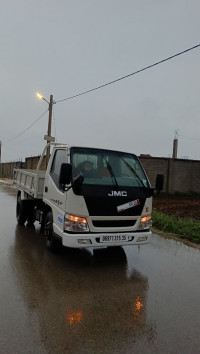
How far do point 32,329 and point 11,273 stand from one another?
5.91 feet

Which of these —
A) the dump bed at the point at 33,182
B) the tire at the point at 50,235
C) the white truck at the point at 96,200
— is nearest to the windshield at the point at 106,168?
the white truck at the point at 96,200

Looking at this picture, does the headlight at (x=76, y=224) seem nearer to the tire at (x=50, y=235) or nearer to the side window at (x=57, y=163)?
the tire at (x=50, y=235)

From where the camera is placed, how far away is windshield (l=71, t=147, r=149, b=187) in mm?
5649

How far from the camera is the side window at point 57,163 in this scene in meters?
6.03

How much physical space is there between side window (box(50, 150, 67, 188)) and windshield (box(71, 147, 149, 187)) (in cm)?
32

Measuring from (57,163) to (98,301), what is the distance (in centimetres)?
301

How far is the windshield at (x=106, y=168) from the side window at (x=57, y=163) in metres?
0.32

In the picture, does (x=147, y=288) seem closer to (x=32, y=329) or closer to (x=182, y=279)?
(x=182, y=279)

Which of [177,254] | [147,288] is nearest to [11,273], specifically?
[147,288]

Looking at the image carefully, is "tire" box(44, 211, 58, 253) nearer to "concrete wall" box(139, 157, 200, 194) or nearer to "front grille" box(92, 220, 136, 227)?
"front grille" box(92, 220, 136, 227)

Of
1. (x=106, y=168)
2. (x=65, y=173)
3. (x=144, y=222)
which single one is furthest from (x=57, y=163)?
(x=144, y=222)

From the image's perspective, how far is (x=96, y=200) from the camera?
5.29 m

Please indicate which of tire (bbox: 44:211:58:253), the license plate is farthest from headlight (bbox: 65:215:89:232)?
tire (bbox: 44:211:58:253)

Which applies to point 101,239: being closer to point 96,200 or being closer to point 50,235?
point 96,200
